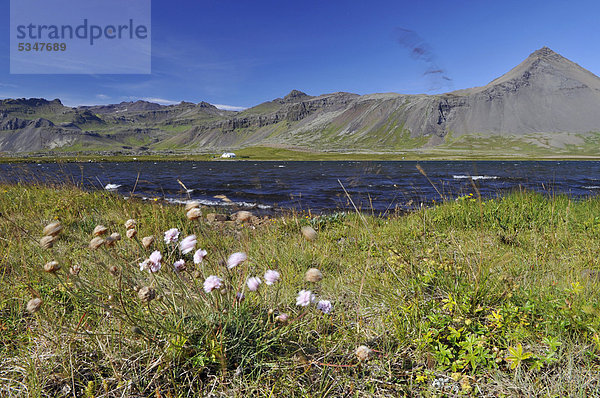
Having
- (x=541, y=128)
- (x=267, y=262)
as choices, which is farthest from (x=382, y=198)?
(x=541, y=128)

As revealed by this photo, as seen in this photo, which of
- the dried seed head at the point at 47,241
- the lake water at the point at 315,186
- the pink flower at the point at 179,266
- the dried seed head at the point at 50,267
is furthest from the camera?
the lake water at the point at 315,186

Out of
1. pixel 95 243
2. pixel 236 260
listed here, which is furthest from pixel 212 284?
pixel 95 243

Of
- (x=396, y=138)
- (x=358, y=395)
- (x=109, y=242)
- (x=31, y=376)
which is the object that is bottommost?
(x=358, y=395)

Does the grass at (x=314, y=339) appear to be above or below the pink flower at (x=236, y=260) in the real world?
below

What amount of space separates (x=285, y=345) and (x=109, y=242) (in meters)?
1.37

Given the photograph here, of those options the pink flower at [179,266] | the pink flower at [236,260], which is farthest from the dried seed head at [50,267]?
the pink flower at [236,260]

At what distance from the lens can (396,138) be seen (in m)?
188

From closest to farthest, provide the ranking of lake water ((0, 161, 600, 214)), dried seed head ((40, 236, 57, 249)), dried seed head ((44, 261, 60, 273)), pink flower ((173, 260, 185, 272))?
dried seed head ((44, 261, 60, 273)), dried seed head ((40, 236, 57, 249)), pink flower ((173, 260, 185, 272)), lake water ((0, 161, 600, 214))

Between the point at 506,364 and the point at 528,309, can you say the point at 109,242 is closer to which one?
the point at 506,364

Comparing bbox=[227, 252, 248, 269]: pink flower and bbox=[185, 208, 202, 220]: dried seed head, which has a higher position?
bbox=[185, 208, 202, 220]: dried seed head

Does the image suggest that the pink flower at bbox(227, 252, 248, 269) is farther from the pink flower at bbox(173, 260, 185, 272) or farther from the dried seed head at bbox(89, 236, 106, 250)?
the dried seed head at bbox(89, 236, 106, 250)

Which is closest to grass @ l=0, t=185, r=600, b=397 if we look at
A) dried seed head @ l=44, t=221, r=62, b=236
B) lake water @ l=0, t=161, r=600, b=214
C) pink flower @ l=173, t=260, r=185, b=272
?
pink flower @ l=173, t=260, r=185, b=272

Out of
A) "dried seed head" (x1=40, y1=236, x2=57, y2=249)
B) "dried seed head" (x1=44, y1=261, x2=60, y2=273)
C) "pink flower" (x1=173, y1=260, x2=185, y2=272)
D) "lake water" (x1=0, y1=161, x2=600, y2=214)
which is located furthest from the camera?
"lake water" (x1=0, y1=161, x2=600, y2=214)

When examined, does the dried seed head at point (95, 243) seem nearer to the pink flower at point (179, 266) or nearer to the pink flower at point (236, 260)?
the pink flower at point (179, 266)
